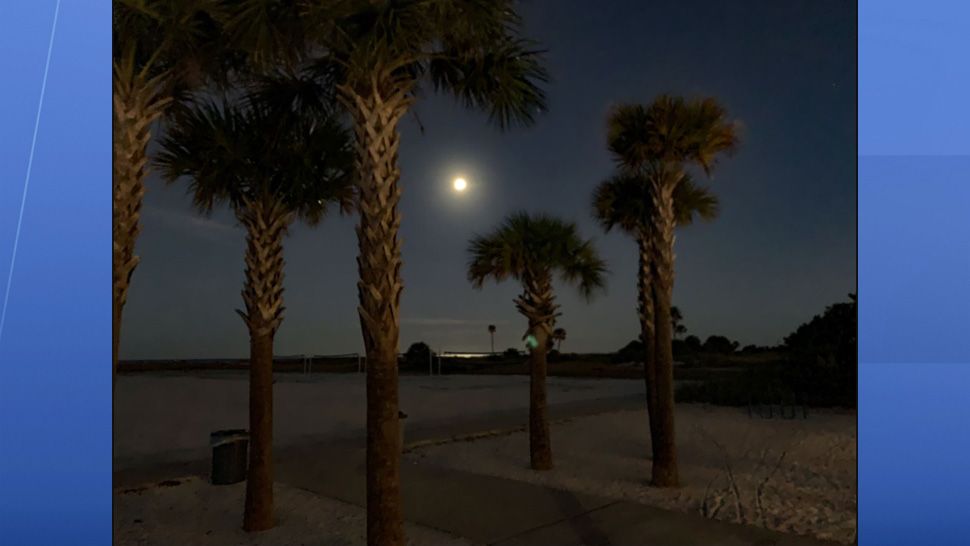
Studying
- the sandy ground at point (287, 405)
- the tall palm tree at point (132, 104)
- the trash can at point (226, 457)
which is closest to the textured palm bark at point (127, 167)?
the tall palm tree at point (132, 104)

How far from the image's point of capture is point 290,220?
762 cm

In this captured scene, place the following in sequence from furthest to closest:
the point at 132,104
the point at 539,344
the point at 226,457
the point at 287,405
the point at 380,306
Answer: the point at 287,405, the point at 539,344, the point at 226,457, the point at 380,306, the point at 132,104

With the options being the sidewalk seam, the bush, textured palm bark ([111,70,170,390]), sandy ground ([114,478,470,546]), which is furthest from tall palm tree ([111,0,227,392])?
the bush

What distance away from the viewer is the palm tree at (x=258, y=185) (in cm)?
722

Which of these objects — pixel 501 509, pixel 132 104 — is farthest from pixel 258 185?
pixel 501 509

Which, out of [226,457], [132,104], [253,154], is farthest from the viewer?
[226,457]

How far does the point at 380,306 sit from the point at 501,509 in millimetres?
3802

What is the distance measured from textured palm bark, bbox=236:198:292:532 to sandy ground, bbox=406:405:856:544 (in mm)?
4161

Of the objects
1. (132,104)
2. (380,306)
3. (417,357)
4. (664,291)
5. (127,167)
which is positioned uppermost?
(132,104)

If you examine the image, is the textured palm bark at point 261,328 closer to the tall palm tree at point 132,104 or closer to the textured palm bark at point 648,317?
the tall palm tree at point 132,104

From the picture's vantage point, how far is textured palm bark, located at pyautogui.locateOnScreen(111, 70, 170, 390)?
457 cm

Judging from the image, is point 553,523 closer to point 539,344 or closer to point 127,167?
point 539,344

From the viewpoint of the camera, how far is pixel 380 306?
522cm

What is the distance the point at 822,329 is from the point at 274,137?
21.6 m
